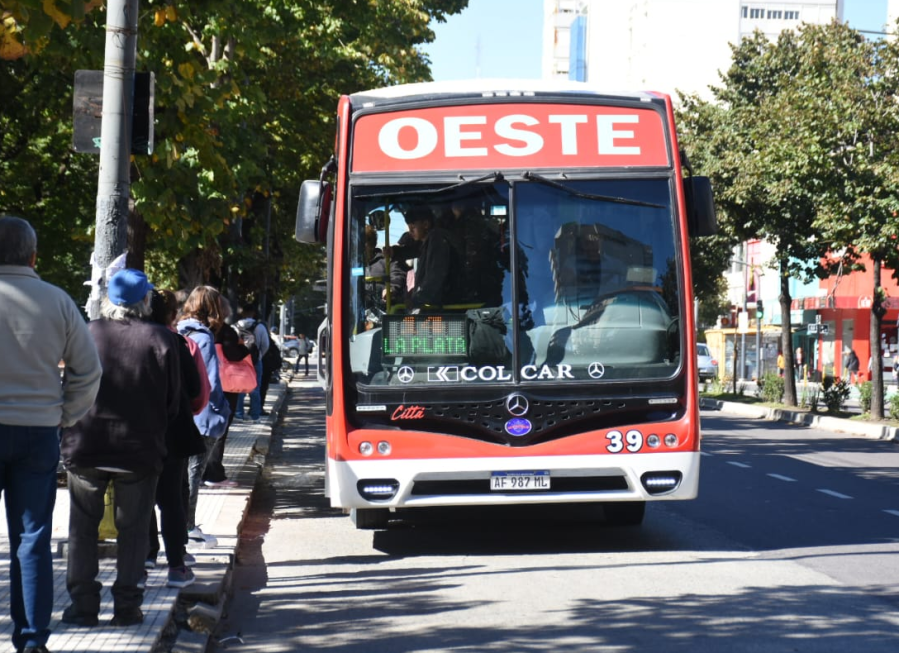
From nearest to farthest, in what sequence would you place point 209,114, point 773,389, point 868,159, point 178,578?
point 178,578
point 209,114
point 868,159
point 773,389

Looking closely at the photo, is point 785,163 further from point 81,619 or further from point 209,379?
point 81,619

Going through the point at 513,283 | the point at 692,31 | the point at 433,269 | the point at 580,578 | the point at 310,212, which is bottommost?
the point at 580,578

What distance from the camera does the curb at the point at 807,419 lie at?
25.1 metres

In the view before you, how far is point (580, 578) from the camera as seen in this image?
8.89 meters

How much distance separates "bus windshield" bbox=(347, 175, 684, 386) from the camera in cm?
988

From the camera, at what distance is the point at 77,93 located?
8.70m

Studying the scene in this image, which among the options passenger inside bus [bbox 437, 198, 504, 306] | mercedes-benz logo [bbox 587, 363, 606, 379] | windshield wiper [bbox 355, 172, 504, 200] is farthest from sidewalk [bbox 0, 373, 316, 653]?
mercedes-benz logo [bbox 587, 363, 606, 379]

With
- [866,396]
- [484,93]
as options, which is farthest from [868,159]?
[484,93]

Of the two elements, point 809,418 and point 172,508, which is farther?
point 809,418

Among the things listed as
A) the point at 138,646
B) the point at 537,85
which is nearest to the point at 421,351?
the point at 537,85

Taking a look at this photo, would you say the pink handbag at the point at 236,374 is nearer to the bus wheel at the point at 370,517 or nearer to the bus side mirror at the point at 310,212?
the bus wheel at the point at 370,517

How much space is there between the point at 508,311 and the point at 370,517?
2197 millimetres

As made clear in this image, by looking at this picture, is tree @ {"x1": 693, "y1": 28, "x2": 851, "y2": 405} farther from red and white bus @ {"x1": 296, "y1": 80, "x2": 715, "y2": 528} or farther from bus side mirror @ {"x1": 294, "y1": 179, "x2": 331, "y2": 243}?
bus side mirror @ {"x1": 294, "y1": 179, "x2": 331, "y2": 243}

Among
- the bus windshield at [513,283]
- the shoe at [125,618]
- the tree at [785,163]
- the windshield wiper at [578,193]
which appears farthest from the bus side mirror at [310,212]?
the tree at [785,163]
